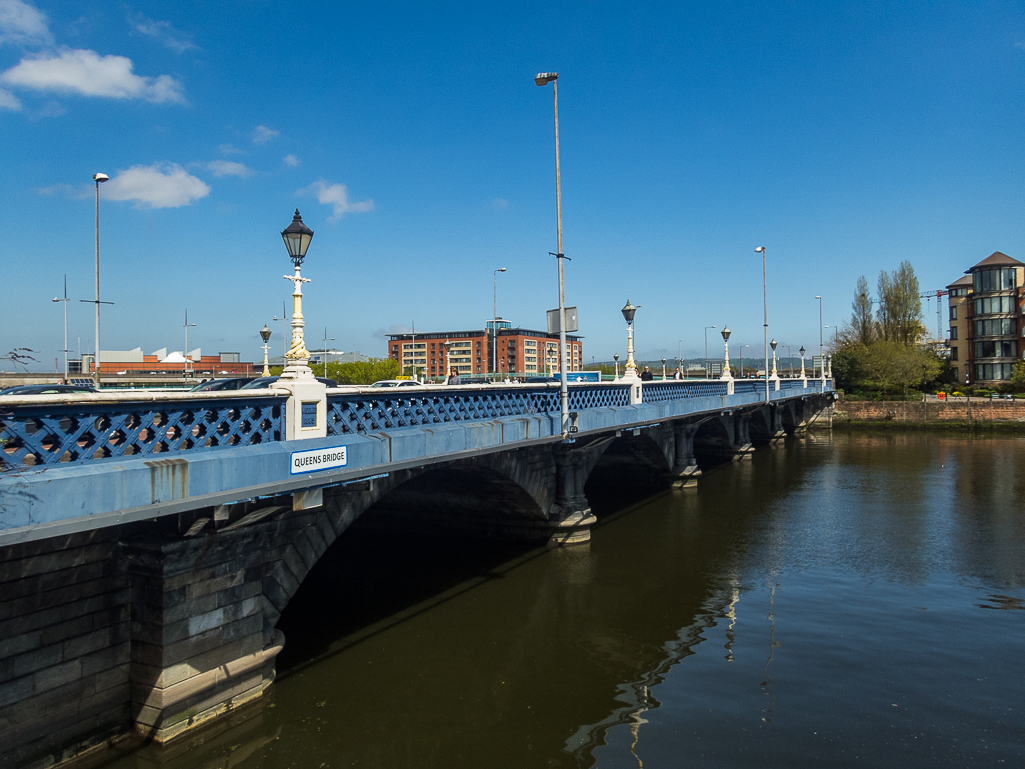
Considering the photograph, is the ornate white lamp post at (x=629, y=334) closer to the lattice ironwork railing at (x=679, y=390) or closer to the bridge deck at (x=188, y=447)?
the lattice ironwork railing at (x=679, y=390)

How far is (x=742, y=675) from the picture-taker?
12.4 meters

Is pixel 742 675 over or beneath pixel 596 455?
beneath

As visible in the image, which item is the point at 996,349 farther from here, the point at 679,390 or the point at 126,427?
the point at 126,427

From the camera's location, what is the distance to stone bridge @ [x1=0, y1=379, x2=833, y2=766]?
7.57 metres

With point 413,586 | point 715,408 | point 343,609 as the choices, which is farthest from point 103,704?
point 715,408

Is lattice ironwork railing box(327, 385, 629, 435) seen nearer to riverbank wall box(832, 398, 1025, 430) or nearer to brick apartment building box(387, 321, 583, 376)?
riverbank wall box(832, 398, 1025, 430)

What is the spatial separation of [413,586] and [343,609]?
7.46 feet

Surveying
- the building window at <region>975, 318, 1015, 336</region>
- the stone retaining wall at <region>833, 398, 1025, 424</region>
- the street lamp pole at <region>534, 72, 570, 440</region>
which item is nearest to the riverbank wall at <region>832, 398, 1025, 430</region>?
the stone retaining wall at <region>833, 398, 1025, 424</region>

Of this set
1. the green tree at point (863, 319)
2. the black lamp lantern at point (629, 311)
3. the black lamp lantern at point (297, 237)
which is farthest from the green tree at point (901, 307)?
the black lamp lantern at point (297, 237)

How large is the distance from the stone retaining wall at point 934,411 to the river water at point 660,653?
154 feet

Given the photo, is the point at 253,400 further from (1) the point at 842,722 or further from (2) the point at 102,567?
(1) the point at 842,722

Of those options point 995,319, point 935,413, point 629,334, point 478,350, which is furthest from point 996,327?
point 478,350

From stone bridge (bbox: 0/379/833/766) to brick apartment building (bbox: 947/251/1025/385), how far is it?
269ft

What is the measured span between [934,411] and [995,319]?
16.9 m
